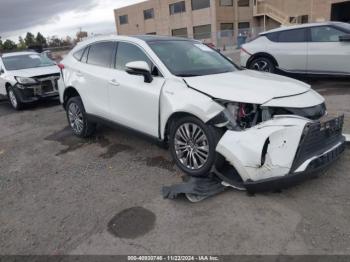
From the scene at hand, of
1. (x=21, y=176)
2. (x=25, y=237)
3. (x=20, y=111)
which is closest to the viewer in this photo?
(x=25, y=237)

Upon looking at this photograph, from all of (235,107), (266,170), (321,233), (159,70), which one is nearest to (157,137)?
(159,70)

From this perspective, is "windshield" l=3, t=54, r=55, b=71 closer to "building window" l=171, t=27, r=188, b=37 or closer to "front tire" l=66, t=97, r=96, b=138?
"front tire" l=66, t=97, r=96, b=138

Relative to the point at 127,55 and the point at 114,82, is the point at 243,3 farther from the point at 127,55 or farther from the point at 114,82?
the point at 114,82

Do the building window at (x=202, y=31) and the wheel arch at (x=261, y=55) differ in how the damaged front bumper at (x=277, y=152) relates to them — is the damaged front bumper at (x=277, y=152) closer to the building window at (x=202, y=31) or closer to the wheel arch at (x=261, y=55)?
the wheel arch at (x=261, y=55)

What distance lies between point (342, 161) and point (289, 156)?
146 centimetres

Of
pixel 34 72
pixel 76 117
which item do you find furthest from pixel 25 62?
pixel 76 117

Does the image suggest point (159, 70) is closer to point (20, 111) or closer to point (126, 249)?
point (126, 249)

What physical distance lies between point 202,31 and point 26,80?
35.7m

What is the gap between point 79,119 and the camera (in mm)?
5898

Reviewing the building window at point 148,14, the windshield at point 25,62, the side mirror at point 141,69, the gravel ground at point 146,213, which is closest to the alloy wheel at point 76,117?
the gravel ground at point 146,213

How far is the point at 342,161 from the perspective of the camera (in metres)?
4.23

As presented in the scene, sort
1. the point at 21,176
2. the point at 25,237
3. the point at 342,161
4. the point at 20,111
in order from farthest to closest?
1. the point at 20,111
2. the point at 21,176
3. the point at 342,161
4. the point at 25,237

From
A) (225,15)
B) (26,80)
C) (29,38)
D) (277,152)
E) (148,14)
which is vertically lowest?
(277,152)

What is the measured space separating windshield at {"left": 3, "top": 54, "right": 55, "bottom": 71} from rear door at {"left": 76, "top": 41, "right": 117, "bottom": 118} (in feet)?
16.5
